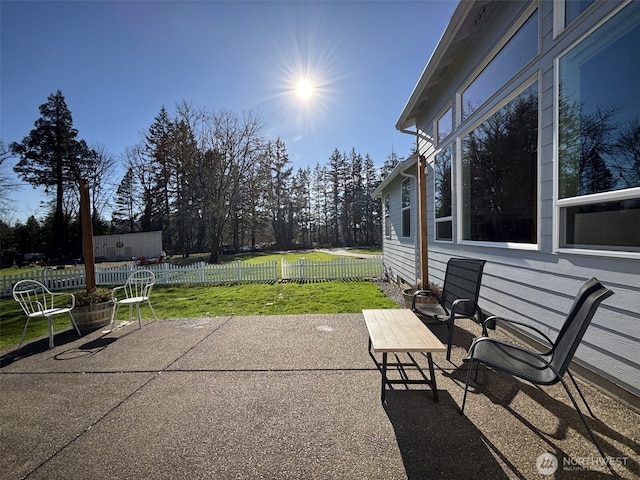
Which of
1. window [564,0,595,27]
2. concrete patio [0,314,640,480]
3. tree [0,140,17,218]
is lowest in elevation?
concrete patio [0,314,640,480]

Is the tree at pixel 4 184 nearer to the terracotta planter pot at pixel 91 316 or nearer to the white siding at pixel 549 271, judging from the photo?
the terracotta planter pot at pixel 91 316

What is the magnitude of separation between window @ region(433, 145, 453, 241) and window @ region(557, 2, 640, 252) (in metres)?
2.60

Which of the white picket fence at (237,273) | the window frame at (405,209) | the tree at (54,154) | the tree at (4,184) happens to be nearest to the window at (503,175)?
the window frame at (405,209)

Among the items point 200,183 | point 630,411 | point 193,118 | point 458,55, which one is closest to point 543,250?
point 630,411

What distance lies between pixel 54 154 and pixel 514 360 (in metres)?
34.0

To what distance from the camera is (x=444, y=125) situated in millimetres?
5586

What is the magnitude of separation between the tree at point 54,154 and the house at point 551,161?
31391 mm

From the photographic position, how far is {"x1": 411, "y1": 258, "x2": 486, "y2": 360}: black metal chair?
11.0 ft

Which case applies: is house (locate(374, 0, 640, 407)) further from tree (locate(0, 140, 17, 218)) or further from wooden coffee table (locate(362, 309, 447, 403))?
tree (locate(0, 140, 17, 218))

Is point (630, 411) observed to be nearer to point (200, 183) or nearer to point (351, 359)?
point (351, 359)

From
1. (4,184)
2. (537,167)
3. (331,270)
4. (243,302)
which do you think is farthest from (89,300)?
(4,184)

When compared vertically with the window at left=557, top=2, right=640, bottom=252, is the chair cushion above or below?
below

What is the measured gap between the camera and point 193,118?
1842 cm

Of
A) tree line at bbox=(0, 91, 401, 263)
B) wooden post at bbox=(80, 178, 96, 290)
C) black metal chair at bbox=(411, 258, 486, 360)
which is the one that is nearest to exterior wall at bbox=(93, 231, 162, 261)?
tree line at bbox=(0, 91, 401, 263)
